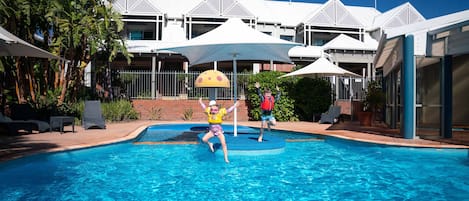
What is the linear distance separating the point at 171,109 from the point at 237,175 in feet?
41.2

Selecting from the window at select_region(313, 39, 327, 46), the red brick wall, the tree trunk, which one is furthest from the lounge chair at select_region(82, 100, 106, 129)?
the window at select_region(313, 39, 327, 46)

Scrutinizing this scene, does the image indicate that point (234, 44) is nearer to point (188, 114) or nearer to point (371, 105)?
point (371, 105)

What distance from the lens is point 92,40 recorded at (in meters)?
14.7

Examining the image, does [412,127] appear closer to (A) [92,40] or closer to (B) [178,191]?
(B) [178,191]

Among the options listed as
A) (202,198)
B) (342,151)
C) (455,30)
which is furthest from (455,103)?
(202,198)

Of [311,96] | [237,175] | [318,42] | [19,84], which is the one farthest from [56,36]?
[318,42]

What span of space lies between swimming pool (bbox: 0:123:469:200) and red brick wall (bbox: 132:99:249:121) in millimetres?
9069

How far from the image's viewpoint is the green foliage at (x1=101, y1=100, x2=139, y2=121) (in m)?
15.6

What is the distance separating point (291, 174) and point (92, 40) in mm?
11402

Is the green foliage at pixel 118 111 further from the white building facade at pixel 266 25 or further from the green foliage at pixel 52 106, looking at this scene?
the white building facade at pixel 266 25

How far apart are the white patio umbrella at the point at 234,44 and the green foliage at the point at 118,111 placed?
6.99 meters

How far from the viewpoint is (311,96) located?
16.9 m

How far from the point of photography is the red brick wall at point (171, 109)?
59.7 ft

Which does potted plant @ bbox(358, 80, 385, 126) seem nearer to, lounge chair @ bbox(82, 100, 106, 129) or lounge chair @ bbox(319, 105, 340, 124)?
lounge chair @ bbox(319, 105, 340, 124)
